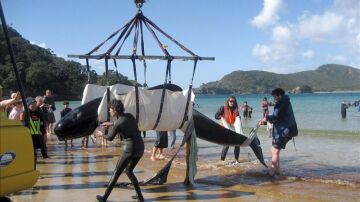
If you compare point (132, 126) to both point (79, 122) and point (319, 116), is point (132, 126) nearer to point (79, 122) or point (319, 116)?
point (79, 122)

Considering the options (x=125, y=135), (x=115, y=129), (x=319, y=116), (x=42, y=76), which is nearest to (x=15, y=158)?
(x=115, y=129)

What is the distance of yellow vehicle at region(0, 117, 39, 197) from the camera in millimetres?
4320

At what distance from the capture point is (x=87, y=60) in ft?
28.3

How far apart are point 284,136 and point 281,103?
70 centimetres

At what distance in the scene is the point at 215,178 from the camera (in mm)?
10422

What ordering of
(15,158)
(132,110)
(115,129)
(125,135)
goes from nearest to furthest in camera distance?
1. (15,158)
2. (115,129)
3. (125,135)
4. (132,110)

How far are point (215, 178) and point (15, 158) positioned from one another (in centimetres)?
649

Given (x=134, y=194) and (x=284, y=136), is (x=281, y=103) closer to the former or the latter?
(x=284, y=136)

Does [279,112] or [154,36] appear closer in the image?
[154,36]

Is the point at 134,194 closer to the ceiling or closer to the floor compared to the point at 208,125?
closer to the floor

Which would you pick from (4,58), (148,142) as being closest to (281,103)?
(148,142)

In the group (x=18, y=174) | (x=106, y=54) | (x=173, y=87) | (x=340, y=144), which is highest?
(x=106, y=54)

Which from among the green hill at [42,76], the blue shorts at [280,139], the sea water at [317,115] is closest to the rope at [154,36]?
the blue shorts at [280,139]

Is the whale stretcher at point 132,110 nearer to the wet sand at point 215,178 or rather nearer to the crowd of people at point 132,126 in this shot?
the crowd of people at point 132,126
